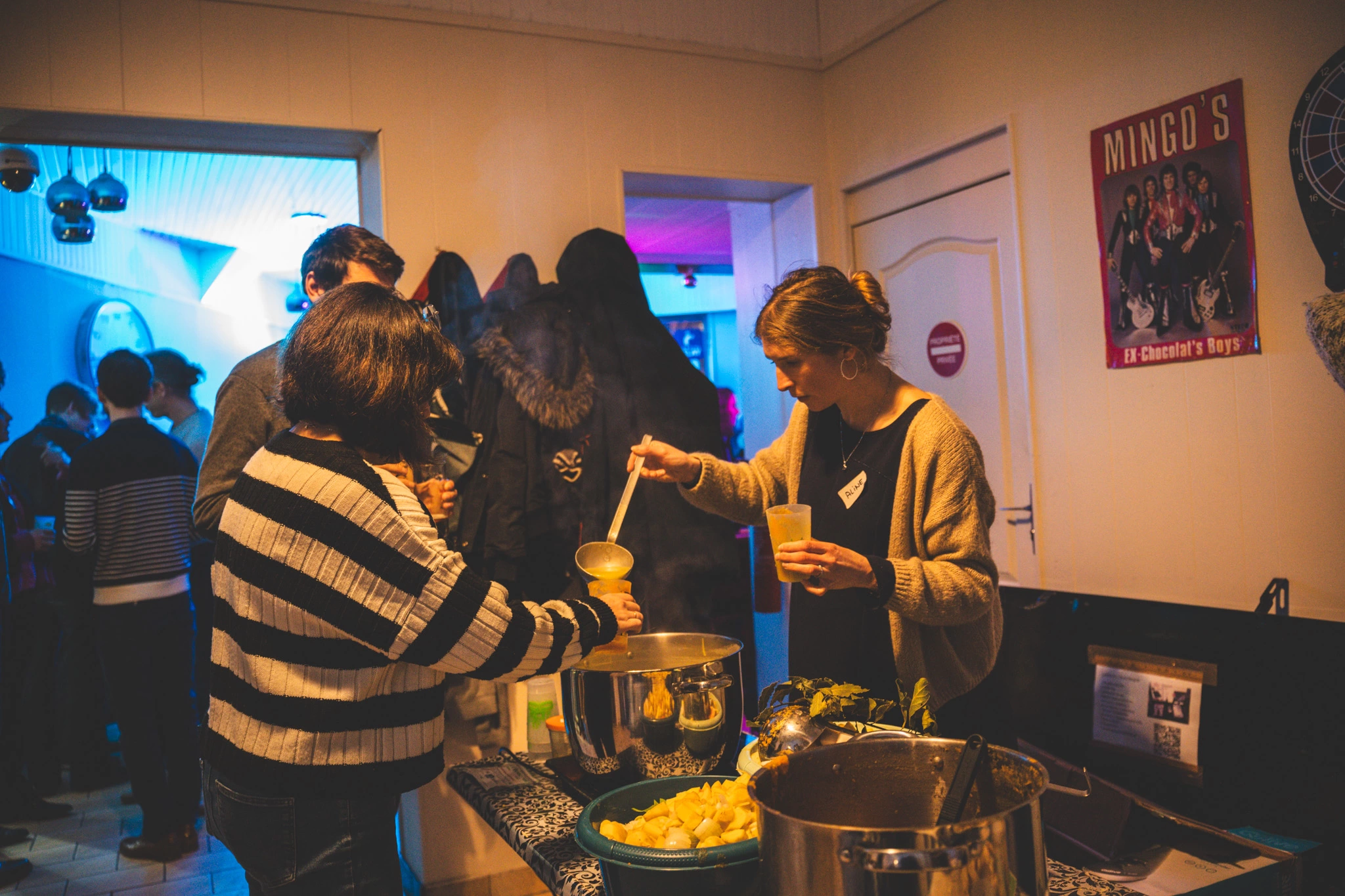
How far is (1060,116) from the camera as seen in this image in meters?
2.97

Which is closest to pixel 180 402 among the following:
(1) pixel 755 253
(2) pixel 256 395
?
(2) pixel 256 395

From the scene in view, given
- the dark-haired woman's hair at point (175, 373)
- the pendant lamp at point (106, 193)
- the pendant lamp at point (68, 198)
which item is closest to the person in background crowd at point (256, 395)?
the dark-haired woman's hair at point (175, 373)

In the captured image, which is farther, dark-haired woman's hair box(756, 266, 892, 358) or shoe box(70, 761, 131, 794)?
shoe box(70, 761, 131, 794)

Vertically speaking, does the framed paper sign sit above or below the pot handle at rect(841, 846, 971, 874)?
below

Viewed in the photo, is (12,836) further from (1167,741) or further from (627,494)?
(1167,741)

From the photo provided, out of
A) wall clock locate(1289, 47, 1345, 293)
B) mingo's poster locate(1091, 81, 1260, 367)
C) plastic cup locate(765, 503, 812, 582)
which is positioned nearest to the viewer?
plastic cup locate(765, 503, 812, 582)

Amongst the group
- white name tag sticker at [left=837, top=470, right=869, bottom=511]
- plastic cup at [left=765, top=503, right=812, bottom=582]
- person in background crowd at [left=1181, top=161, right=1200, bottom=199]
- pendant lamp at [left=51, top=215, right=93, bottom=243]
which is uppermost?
pendant lamp at [left=51, top=215, right=93, bottom=243]

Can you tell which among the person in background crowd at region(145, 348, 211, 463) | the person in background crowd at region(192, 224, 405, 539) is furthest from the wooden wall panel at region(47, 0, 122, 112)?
the person in background crowd at region(145, 348, 211, 463)

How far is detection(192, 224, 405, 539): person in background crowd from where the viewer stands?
6.86ft

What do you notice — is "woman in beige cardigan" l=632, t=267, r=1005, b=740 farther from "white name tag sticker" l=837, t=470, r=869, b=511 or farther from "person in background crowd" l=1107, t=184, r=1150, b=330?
"person in background crowd" l=1107, t=184, r=1150, b=330

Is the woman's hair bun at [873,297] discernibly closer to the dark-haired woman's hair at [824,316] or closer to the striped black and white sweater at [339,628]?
the dark-haired woman's hair at [824,316]

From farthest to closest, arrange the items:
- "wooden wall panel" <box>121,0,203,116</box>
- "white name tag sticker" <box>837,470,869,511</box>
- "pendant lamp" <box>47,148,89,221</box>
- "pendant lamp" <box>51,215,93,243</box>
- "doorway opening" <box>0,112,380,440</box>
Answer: "pendant lamp" <box>51,215,93,243</box> → "pendant lamp" <box>47,148,89,221</box> → "doorway opening" <box>0,112,380,440</box> → "wooden wall panel" <box>121,0,203,116</box> → "white name tag sticker" <box>837,470,869,511</box>

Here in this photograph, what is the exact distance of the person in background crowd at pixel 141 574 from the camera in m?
3.39

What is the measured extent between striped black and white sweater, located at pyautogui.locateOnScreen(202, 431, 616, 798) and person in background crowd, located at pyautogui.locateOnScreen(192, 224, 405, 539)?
2.59ft
